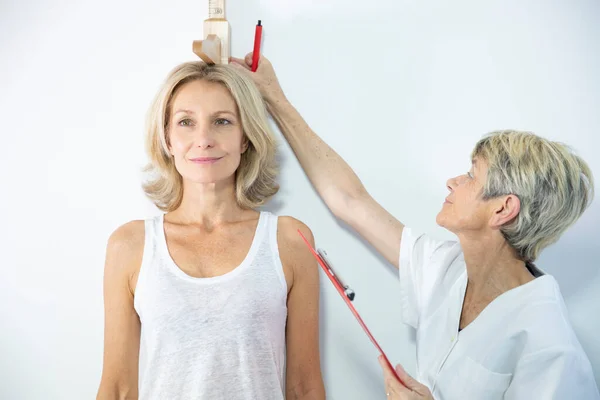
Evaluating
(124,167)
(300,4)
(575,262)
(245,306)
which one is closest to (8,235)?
(124,167)

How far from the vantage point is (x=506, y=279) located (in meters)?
1.22

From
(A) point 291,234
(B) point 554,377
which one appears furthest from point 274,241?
(B) point 554,377

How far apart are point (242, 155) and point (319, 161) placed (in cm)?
17

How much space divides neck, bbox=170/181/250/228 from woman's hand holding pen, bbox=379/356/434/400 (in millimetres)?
453

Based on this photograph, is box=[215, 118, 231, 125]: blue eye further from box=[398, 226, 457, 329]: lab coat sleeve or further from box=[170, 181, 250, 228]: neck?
box=[398, 226, 457, 329]: lab coat sleeve

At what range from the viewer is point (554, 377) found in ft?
3.58

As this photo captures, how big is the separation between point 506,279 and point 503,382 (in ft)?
0.68

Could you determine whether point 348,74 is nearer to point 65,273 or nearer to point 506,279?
point 506,279

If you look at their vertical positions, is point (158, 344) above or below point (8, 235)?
below

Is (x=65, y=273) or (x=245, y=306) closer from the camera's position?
(x=245, y=306)

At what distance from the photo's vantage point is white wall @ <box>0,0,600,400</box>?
1.29 metres

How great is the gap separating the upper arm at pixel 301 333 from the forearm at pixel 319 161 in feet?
0.50

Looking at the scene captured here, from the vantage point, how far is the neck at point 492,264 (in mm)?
1220

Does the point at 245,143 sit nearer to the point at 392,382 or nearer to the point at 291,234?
the point at 291,234
